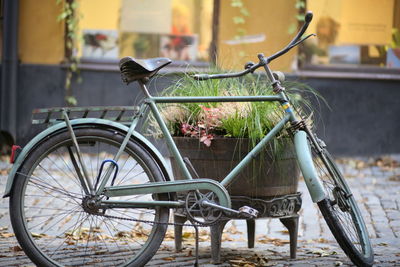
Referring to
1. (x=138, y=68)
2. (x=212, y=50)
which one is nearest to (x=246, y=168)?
(x=138, y=68)

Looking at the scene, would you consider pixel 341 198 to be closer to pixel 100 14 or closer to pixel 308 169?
pixel 308 169

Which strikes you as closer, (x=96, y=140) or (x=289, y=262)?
(x=96, y=140)

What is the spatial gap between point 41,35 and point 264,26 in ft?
9.00

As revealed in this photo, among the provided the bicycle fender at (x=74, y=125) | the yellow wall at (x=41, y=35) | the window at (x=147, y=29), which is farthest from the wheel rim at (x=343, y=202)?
the yellow wall at (x=41, y=35)

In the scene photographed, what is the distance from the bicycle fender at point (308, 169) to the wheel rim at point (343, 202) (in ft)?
0.51

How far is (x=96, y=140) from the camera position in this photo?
4.14 meters

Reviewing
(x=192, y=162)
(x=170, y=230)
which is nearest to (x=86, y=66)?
(x=170, y=230)

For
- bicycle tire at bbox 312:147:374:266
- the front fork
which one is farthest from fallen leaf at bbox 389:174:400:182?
the front fork

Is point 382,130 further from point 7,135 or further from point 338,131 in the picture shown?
point 7,135

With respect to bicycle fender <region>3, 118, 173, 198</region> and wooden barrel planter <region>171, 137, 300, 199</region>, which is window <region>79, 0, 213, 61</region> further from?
bicycle fender <region>3, 118, 173, 198</region>

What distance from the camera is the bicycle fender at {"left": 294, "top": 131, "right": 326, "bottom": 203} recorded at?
407cm

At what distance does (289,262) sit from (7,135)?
5.73m

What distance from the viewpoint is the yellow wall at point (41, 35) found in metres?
9.44

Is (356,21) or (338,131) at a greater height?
(356,21)
